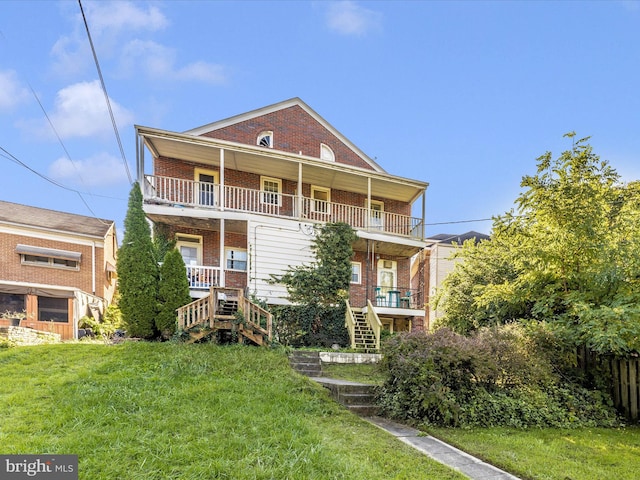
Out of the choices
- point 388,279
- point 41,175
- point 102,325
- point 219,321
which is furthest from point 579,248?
point 102,325

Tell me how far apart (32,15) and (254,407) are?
30.9 feet

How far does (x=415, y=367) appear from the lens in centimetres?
657

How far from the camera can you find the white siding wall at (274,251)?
1362 cm

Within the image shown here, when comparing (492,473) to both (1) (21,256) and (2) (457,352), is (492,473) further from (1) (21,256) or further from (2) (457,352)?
(1) (21,256)

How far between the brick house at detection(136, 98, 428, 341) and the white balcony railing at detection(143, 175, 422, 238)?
43 mm

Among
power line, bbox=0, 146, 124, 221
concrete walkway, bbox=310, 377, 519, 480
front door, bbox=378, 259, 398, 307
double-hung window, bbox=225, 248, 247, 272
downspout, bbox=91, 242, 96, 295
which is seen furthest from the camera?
downspout, bbox=91, 242, 96, 295

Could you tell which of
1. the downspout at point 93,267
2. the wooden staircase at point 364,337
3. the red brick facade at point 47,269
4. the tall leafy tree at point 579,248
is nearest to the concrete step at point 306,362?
Answer: the wooden staircase at point 364,337

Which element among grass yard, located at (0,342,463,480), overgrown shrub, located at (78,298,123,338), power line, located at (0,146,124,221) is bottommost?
overgrown shrub, located at (78,298,123,338)

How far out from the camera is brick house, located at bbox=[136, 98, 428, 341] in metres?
13.5

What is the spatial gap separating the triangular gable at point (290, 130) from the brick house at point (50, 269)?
878cm

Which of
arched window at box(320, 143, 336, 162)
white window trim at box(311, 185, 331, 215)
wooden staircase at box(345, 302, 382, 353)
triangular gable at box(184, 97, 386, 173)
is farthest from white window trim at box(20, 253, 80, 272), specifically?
wooden staircase at box(345, 302, 382, 353)

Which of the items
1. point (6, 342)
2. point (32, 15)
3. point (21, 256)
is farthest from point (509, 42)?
point (21, 256)

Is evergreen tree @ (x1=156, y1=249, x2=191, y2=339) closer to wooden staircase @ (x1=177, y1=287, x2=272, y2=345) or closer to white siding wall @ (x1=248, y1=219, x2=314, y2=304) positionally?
wooden staircase @ (x1=177, y1=287, x2=272, y2=345)

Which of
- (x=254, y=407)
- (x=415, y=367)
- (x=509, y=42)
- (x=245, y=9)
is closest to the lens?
(x=254, y=407)
